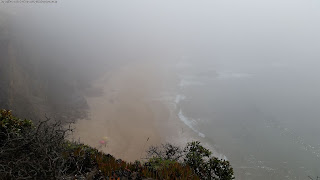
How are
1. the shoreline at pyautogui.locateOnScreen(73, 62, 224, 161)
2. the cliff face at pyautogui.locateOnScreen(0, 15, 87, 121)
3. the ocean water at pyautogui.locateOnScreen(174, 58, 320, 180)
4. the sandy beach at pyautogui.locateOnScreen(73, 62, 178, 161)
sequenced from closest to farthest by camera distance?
the ocean water at pyautogui.locateOnScreen(174, 58, 320, 180), the sandy beach at pyautogui.locateOnScreen(73, 62, 178, 161), the shoreline at pyautogui.locateOnScreen(73, 62, 224, 161), the cliff face at pyautogui.locateOnScreen(0, 15, 87, 121)

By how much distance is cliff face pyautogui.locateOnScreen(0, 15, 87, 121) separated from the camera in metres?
23.7

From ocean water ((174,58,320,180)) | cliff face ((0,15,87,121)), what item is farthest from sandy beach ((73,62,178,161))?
ocean water ((174,58,320,180))

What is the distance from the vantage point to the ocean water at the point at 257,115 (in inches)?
812

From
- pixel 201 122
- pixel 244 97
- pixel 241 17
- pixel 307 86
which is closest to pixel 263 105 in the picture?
pixel 244 97

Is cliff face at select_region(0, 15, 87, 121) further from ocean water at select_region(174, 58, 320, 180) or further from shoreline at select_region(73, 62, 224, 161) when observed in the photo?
ocean water at select_region(174, 58, 320, 180)

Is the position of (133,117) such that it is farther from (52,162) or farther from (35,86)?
(52,162)

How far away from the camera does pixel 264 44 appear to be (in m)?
66.8

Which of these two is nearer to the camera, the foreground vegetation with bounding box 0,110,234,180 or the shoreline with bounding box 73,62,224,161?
the foreground vegetation with bounding box 0,110,234,180

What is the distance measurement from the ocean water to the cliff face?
1111 cm

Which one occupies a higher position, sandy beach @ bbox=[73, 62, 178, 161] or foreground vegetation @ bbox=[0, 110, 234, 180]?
sandy beach @ bbox=[73, 62, 178, 161]

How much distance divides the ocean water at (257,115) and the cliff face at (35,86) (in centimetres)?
1111

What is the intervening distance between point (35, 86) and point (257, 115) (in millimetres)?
A: 22836

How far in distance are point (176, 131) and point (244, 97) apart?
1270 centimetres

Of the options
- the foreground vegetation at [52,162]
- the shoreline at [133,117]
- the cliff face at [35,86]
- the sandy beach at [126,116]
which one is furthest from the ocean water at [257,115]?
the foreground vegetation at [52,162]
